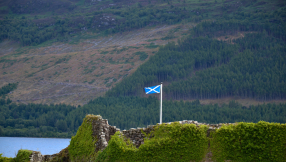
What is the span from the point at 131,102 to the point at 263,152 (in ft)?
453

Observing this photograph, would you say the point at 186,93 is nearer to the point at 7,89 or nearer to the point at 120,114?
the point at 120,114

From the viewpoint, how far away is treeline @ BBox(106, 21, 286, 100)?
15725 cm

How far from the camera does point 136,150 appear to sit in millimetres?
22891

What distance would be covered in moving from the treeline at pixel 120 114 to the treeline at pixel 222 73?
41.1ft

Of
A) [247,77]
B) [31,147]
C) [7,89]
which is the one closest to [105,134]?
[31,147]

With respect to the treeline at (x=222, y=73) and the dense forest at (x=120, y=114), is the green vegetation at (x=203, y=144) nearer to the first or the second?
the dense forest at (x=120, y=114)

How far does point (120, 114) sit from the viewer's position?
137750 millimetres

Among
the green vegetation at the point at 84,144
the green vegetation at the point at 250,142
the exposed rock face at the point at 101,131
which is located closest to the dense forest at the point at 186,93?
the green vegetation at the point at 84,144

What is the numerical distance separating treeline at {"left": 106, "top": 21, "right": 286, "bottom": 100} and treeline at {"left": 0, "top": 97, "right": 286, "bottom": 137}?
12.5 m

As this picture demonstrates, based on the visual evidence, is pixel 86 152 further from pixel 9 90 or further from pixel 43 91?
pixel 9 90

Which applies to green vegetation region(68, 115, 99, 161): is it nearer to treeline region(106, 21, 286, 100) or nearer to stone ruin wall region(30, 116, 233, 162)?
stone ruin wall region(30, 116, 233, 162)

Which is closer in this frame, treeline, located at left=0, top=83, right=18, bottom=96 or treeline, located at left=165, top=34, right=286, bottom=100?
treeline, located at left=165, top=34, right=286, bottom=100

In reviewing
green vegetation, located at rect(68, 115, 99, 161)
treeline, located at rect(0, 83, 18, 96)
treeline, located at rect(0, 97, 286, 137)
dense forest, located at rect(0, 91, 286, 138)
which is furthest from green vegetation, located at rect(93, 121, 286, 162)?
treeline, located at rect(0, 83, 18, 96)

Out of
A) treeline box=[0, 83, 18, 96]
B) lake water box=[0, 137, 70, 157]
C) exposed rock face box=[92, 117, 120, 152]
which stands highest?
exposed rock face box=[92, 117, 120, 152]
